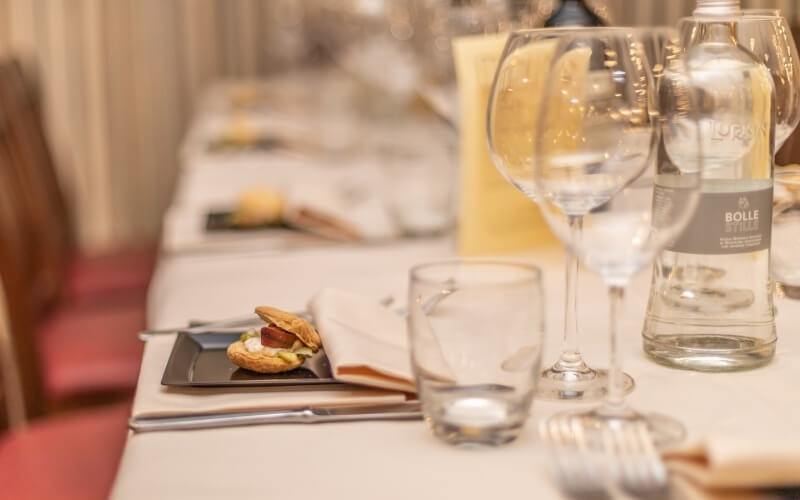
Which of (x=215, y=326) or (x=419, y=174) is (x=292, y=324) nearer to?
(x=215, y=326)

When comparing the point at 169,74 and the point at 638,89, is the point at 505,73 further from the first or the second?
the point at 169,74

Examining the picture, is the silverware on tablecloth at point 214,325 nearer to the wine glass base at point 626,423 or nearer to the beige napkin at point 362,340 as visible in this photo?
the beige napkin at point 362,340

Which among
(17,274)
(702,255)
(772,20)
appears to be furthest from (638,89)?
(17,274)

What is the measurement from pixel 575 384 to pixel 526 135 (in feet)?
0.63

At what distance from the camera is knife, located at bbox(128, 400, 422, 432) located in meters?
0.69

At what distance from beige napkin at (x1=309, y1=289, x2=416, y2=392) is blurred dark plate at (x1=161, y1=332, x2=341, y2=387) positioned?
2 cm

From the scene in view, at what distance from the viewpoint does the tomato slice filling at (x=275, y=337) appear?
0.78m

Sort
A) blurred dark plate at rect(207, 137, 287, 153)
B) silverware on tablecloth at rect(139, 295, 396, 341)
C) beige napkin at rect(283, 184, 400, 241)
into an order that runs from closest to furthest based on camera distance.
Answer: silverware on tablecloth at rect(139, 295, 396, 341) → beige napkin at rect(283, 184, 400, 241) → blurred dark plate at rect(207, 137, 287, 153)

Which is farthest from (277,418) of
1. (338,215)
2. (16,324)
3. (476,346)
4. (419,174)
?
(419,174)

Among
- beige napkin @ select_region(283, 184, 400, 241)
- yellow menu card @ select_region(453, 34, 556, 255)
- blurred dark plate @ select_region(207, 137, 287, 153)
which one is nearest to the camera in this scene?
yellow menu card @ select_region(453, 34, 556, 255)

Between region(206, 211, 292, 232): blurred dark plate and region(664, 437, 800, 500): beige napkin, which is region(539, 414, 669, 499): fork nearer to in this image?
region(664, 437, 800, 500): beige napkin

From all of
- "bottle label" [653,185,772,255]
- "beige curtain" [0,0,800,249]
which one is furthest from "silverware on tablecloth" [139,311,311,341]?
"beige curtain" [0,0,800,249]

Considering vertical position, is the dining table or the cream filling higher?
the cream filling

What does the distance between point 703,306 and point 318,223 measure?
673 mm
